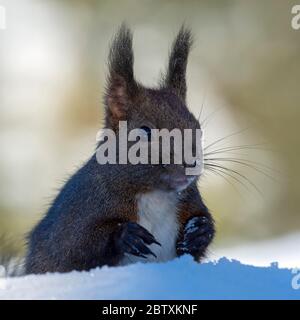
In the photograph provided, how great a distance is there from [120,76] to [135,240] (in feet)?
2.18

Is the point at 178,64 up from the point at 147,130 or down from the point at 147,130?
up

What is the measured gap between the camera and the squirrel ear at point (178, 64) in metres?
3.48

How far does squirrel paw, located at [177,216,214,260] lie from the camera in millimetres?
3148

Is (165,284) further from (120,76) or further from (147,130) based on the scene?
(120,76)

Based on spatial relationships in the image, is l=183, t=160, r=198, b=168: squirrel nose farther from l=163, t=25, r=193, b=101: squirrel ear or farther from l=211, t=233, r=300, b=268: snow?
l=211, t=233, r=300, b=268: snow

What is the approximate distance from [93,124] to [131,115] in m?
4.81
